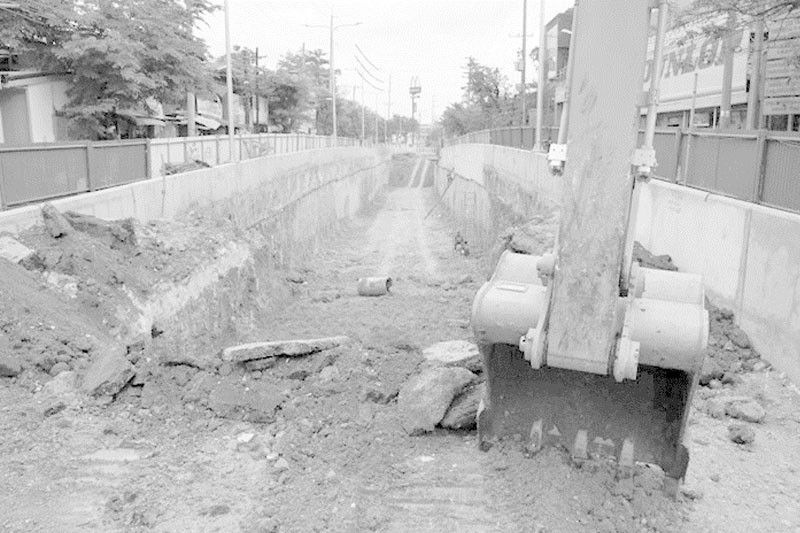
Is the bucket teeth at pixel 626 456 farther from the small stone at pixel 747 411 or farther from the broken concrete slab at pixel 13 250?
the broken concrete slab at pixel 13 250

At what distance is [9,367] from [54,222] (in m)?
3.50

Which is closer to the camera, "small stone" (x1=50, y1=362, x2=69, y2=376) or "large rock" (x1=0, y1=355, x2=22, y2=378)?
"large rock" (x1=0, y1=355, x2=22, y2=378)

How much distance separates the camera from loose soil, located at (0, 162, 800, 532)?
5.30 meters

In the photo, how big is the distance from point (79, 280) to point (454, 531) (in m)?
6.27

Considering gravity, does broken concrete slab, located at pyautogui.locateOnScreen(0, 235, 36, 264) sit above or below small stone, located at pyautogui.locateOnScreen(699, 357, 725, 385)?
above

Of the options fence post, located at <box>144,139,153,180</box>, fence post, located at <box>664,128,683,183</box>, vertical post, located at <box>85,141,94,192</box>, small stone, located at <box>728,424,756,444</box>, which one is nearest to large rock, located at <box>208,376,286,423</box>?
small stone, located at <box>728,424,756,444</box>

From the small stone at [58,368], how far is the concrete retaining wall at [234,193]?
3043 mm

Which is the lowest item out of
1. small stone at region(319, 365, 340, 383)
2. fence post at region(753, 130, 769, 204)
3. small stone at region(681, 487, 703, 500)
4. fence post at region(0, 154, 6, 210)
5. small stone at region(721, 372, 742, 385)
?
small stone at region(681, 487, 703, 500)

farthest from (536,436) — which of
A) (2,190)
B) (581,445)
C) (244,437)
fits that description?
(2,190)

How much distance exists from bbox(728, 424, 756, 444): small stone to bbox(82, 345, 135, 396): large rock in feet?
18.3

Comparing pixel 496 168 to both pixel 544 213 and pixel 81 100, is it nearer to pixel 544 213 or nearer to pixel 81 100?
pixel 544 213

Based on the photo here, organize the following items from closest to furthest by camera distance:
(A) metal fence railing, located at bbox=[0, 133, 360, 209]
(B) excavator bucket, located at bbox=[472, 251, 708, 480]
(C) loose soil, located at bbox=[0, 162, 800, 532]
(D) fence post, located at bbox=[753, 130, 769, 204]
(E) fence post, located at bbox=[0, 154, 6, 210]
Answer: (B) excavator bucket, located at bbox=[472, 251, 708, 480] → (C) loose soil, located at bbox=[0, 162, 800, 532] → (D) fence post, located at bbox=[753, 130, 769, 204] → (E) fence post, located at bbox=[0, 154, 6, 210] → (A) metal fence railing, located at bbox=[0, 133, 360, 209]

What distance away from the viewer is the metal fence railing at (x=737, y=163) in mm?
8977

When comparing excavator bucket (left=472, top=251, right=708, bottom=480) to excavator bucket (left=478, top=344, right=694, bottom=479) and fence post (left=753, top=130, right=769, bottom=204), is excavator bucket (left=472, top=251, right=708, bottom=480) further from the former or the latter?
fence post (left=753, top=130, right=769, bottom=204)
